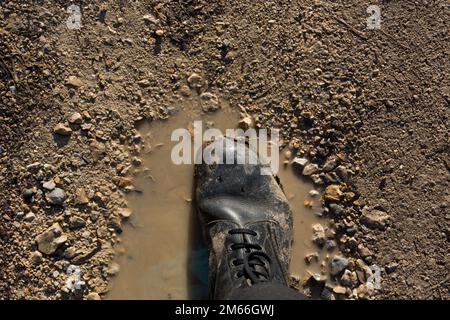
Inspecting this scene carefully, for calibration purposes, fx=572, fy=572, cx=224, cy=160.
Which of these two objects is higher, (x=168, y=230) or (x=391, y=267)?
(x=168, y=230)

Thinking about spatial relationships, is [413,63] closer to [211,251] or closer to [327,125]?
[327,125]

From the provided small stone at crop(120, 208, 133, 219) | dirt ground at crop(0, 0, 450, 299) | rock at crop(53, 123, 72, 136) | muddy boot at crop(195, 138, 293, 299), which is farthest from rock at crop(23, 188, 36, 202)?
muddy boot at crop(195, 138, 293, 299)

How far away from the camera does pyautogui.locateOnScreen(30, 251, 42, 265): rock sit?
232 centimetres

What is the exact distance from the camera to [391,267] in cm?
241

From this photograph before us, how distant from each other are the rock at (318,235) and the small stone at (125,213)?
780mm

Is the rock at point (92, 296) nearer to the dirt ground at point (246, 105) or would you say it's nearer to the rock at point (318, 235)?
the dirt ground at point (246, 105)

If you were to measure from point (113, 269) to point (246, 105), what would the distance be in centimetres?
89

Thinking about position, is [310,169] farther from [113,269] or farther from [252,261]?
[113,269]

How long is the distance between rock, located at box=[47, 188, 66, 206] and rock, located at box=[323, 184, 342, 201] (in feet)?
3.60

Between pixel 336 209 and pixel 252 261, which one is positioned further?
pixel 336 209

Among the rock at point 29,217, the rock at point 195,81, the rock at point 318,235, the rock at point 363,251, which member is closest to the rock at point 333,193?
the rock at point 318,235

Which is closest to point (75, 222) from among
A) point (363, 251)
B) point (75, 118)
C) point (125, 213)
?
point (125, 213)

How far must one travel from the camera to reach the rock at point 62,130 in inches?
92.7

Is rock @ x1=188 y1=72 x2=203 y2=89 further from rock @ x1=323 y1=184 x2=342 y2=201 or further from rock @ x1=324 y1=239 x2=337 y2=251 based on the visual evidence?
rock @ x1=324 y1=239 x2=337 y2=251
